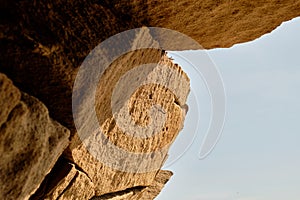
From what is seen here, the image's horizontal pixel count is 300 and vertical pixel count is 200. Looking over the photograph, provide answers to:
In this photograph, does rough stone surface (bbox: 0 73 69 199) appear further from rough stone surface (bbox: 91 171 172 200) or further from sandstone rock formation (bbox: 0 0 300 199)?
rough stone surface (bbox: 91 171 172 200)

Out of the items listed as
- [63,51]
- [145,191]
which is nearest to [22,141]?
[63,51]

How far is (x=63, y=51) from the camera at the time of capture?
2307 millimetres

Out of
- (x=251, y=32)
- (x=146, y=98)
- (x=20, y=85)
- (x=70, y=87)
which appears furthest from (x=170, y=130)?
(x=20, y=85)

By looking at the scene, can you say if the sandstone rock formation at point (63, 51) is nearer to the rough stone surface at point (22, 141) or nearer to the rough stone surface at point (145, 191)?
the rough stone surface at point (22, 141)

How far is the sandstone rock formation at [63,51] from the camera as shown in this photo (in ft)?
6.77

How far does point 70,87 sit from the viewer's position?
248cm

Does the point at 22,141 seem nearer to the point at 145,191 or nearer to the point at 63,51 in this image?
the point at 63,51

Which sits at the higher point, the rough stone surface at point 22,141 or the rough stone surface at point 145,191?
the rough stone surface at point 145,191

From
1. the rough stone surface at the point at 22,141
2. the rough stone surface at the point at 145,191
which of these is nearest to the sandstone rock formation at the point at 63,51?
the rough stone surface at the point at 22,141

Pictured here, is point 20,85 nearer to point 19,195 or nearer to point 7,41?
point 7,41

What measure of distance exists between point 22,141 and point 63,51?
1.92 ft

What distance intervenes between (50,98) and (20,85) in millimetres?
270

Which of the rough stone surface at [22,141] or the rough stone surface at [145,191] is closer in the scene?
the rough stone surface at [22,141]

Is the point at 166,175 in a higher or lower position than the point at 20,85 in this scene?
higher
